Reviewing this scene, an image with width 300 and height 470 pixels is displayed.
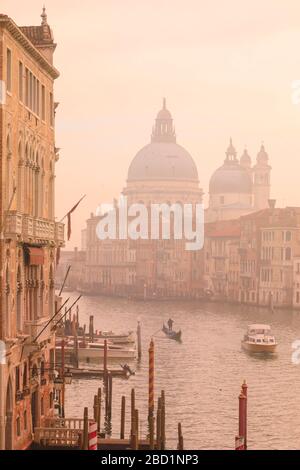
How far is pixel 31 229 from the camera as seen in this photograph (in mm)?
20094

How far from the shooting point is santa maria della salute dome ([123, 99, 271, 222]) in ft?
486

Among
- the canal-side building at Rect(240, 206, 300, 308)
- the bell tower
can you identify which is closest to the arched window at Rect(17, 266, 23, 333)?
the canal-side building at Rect(240, 206, 300, 308)

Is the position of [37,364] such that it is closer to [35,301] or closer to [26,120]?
[35,301]

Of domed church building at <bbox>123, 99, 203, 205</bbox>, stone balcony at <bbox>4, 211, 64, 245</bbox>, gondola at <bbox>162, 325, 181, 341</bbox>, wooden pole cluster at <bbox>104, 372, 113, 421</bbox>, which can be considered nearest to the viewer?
stone balcony at <bbox>4, 211, 64, 245</bbox>

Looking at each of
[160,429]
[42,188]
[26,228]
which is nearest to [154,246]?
[160,429]

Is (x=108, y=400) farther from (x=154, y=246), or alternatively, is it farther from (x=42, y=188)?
(x=154, y=246)

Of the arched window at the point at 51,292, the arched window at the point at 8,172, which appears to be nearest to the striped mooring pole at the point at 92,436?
the arched window at the point at 51,292

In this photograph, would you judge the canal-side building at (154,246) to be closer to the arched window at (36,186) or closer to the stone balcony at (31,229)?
the stone balcony at (31,229)

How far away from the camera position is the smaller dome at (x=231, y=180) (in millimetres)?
148250

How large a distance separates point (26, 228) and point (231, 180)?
129274 millimetres

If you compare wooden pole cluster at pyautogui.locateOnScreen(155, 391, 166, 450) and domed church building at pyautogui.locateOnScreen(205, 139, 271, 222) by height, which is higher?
domed church building at pyautogui.locateOnScreen(205, 139, 271, 222)

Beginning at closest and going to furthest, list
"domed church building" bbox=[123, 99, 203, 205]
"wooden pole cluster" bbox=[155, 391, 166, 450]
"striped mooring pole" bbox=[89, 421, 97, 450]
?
"striped mooring pole" bbox=[89, 421, 97, 450] → "wooden pole cluster" bbox=[155, 391, 166, 450] → "domed church building" bbox=[123, 99, 203, 205]

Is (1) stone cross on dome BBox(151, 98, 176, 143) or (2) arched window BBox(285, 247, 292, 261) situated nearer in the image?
(2) arched window BBox(285, 247, 292, 261)

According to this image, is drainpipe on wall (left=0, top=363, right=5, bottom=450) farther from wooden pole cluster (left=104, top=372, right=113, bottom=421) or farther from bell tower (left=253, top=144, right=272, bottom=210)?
bell tower (left=253, top=144, right=272, bottom=210)
